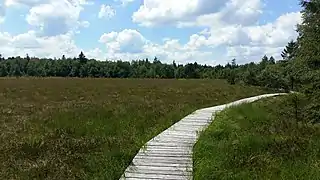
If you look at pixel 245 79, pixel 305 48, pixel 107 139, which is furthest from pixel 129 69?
pixel 107 139

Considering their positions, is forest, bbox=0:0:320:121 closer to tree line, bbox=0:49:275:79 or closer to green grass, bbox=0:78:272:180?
tree line, bbox=0:49:275:79

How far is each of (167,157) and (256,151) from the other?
208 cm

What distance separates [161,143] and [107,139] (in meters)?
2.08

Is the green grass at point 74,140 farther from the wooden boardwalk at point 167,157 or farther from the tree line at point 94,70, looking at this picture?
the tree line at point 94,70

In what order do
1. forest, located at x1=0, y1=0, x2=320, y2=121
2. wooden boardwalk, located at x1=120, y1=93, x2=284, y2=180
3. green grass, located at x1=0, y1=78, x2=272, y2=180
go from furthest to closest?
forest, located at x1=0, y1=0, x2=320, y2=121 → green grass, located at x1=0, y1=78, x2=272, y2=180 → wooden boardwalk, located at x1=120, y1=93, x2=284, y2=180

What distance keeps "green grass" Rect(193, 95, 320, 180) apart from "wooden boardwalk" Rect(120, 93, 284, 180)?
0.23m

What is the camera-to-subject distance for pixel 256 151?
A: 888cm

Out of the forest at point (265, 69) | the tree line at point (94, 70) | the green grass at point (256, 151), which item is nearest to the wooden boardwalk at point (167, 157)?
the green grass at point (256, 151)

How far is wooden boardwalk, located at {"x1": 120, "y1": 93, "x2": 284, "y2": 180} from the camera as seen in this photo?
6.98 meters

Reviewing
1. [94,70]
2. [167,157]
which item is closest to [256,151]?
[167,157]

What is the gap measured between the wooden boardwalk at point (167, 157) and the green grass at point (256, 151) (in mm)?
231

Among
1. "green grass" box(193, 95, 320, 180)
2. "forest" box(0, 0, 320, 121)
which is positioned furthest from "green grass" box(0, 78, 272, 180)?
"forest" box(0, 0, 320, 121)

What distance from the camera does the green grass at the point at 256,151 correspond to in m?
7.08

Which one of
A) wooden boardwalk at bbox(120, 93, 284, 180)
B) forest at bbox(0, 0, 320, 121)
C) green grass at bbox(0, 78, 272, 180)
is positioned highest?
forest at bbox(0, 0, 320, 121)
